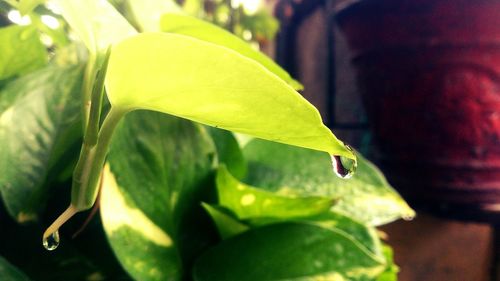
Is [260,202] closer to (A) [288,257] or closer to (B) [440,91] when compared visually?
(A) [288,257]

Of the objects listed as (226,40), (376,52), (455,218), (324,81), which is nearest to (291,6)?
(324,81)

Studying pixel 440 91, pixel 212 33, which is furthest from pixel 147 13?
pixel 440 91

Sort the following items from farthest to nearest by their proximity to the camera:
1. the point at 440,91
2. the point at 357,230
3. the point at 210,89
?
the point at 440,91, the point at 357,230, the point at 210,89

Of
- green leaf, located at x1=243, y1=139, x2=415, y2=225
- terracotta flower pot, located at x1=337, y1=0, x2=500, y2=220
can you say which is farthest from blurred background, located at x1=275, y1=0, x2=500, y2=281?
green leaf, located at x1=243, y1=139, x2=415, y2=225

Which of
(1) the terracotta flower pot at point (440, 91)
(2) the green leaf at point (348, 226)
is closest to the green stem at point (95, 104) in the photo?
(2) the green leaf at point (348, 226)

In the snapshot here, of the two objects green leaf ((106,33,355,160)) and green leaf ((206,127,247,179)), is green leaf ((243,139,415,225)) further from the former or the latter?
green leaf ((106,33,355,160))

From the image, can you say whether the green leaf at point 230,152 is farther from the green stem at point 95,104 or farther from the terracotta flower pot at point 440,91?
the terracotta flower pot at point 440,91

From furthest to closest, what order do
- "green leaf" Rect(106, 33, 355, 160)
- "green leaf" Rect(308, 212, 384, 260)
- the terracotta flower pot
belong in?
the terracotta flower pot, "green leaf" Rect(308, 212, 384, 260), "green leaf" Rect(106, 33, 355, 160)

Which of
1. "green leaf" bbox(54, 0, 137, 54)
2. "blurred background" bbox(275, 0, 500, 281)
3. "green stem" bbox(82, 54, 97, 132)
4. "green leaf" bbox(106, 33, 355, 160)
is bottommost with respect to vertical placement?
"blurred background" bbox(275, 0, 500, 281)

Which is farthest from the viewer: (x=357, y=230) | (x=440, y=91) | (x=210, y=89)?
(x=440, y=91)
